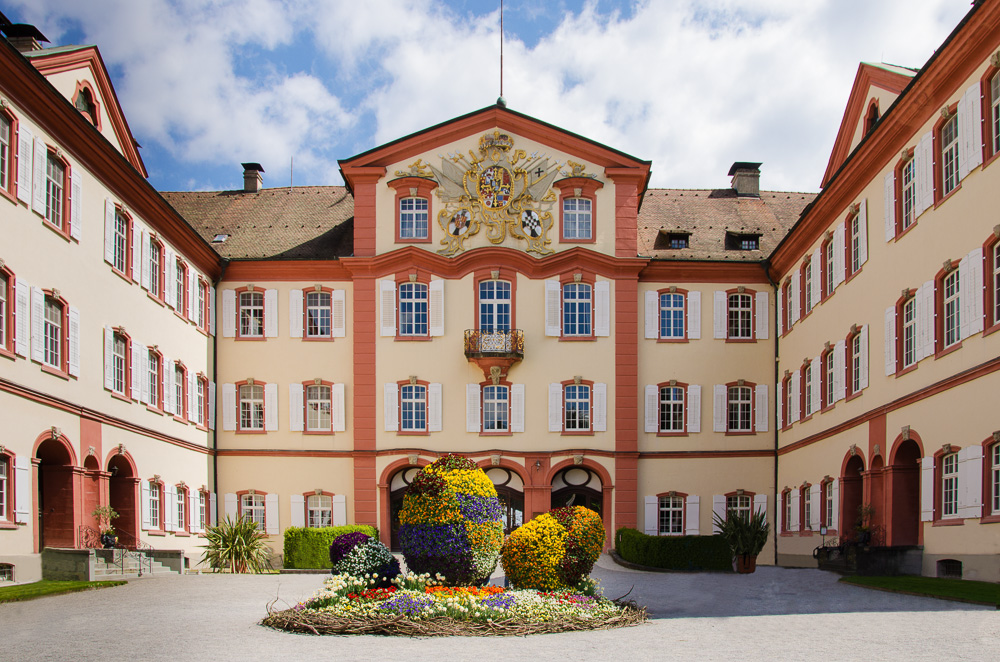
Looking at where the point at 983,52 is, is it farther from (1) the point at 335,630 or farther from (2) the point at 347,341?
(2) the point at 347,341

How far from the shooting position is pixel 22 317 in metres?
22.5

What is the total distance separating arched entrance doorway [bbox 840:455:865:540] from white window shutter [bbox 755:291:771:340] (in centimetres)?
864

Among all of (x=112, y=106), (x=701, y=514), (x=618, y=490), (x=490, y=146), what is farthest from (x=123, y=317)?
(x=701, y=514)

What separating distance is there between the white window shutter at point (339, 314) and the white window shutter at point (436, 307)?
8.90 feet

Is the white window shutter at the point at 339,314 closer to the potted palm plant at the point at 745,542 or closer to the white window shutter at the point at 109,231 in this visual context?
the white window shutter at the point at 109,231

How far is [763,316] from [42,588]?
23.9 meters

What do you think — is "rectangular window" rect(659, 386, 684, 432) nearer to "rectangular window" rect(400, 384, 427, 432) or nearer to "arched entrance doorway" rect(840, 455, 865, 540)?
"rectangular window" rect(400, 384, 427, 432)

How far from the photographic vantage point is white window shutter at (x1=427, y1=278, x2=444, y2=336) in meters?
35.9

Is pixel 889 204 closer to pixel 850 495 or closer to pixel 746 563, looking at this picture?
pixel 850 495

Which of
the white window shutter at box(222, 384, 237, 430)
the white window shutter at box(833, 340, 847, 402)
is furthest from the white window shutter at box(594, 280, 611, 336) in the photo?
the white window shutter at box(222, 384, 237, 430)

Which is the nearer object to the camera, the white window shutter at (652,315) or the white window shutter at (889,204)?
the white window shutter at (889,204)

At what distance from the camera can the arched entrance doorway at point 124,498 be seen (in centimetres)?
2875

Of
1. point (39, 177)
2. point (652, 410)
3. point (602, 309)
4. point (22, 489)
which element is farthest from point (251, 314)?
point (22, 489)

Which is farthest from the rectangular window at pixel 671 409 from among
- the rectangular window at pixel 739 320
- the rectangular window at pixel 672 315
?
the rectangular window at pixel 739 320
